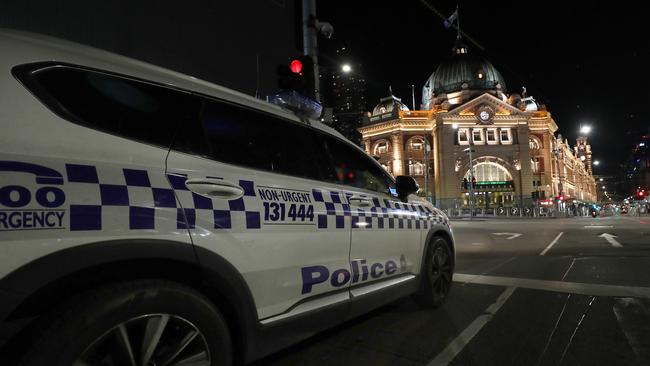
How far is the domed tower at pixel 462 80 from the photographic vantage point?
67.9 m

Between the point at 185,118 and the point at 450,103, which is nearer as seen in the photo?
the point at 185,118

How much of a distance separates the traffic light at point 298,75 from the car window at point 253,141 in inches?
108

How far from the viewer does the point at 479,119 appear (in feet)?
200

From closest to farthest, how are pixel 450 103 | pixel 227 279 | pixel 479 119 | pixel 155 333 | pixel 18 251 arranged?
pixel 18 251 → pixel 155 333 → pixel 227 279 → pixel 479 119 → pixel 450 103

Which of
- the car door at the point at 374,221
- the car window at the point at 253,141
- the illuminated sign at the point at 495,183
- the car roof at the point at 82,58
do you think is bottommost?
the car door at the point at 374,221

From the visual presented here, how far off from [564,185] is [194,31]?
8397cm

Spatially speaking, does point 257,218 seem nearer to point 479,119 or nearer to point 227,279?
point 227,279

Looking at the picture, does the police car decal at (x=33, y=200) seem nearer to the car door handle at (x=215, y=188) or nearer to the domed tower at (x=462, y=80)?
the car door handle at (x=215, y=188)

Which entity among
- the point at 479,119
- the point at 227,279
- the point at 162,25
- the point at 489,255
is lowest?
the point at 489,255

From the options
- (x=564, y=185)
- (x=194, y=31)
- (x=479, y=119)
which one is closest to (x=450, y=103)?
(x=479, y=119)

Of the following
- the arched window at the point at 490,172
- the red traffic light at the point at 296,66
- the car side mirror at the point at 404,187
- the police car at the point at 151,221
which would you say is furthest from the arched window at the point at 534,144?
the police car at the point at 151,221

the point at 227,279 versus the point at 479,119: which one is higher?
the point at 479,119

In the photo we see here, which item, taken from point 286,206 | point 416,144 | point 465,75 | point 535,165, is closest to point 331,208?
point 286,206

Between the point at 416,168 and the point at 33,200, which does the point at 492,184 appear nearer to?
the point at 416,168
